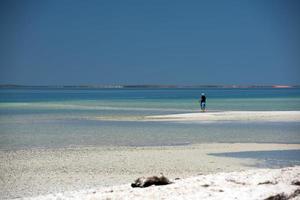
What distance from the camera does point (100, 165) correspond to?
15156mm

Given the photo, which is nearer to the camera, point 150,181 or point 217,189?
point 217,189

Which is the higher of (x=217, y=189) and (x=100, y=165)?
(x=217, y=189)

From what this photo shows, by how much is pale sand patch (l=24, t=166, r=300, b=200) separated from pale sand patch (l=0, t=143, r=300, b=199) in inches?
74.7

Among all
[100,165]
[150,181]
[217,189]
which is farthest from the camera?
[100,165]

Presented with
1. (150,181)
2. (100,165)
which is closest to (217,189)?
(150,181)

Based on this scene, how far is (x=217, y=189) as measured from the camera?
9.69m

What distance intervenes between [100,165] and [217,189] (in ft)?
20.0

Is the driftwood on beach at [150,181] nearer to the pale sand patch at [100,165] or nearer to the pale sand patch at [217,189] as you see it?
the pale sand patch at [217,189]

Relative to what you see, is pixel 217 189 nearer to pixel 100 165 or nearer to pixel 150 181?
pixel 150 181

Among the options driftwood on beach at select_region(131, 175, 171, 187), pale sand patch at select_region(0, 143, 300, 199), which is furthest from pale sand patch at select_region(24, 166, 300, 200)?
pale sand patch at select_region(0, 143, 300, 199)

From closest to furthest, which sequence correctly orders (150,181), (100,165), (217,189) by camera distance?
(217,189) → (150,181) → (100,165)

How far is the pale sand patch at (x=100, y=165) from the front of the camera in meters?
12.5

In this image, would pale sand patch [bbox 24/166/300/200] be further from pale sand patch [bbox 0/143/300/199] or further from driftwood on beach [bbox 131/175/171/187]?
pale sand patch [bbox 0/143/300/199]

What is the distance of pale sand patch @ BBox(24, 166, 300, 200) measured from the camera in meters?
9.20
